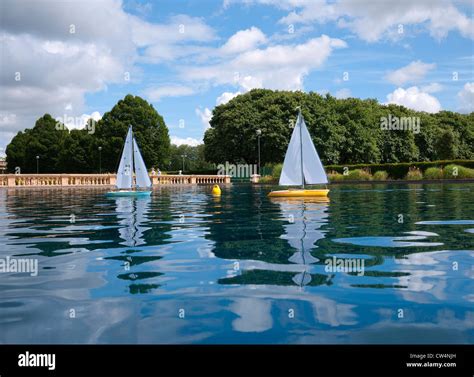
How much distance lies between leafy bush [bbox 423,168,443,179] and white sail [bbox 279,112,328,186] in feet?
79.2

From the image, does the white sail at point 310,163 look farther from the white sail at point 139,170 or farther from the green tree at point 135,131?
the green tree at point 135,131

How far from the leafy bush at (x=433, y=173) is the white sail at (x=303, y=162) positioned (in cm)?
2414

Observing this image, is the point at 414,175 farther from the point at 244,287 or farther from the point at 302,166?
the point at 244,287

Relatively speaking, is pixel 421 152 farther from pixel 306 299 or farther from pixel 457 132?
pixel 306 299

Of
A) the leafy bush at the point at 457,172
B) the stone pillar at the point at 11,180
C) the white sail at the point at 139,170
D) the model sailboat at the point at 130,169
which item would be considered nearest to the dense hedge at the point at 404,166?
the leafy bush at the point at 457,172

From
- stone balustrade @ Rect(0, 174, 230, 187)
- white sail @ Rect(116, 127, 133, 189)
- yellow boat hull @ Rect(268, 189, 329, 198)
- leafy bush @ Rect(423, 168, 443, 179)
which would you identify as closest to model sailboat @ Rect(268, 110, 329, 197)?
yellow boat hull @ Rect(268, 189, 329, 198)

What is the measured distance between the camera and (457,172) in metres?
46.2

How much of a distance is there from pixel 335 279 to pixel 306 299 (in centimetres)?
116

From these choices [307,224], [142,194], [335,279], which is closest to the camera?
[335,279]

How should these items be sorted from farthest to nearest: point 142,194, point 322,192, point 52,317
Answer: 1. point 142,194
2. point 322,192
3. point 52,317

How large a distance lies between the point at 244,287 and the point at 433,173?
45.2 meters

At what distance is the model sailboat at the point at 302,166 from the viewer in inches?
1085
